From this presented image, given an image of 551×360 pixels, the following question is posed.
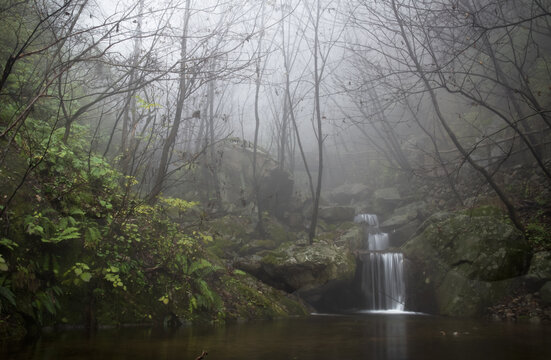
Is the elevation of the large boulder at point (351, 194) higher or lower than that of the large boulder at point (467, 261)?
higher

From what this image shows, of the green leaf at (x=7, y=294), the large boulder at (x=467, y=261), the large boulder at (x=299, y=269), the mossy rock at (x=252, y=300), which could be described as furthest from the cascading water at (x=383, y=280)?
the green leaf at (x=7, y=294)

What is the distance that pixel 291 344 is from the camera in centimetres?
436

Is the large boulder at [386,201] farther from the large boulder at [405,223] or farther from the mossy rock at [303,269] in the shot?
the mossy rock at [303,269]

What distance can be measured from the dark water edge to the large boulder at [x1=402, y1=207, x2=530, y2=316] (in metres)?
2.40

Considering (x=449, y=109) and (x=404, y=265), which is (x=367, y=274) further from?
(x=449, y=109)

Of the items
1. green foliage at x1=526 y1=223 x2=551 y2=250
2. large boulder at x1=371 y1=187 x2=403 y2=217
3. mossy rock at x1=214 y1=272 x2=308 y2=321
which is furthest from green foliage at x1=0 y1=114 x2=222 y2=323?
large boulder at x1=371 y1=187 x2=403 y2=217

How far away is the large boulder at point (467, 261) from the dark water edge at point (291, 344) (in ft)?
7.87

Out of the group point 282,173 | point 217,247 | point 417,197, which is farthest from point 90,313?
point 417,197

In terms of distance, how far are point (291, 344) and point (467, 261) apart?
6576 millimetres

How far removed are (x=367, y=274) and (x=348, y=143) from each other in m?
19.9

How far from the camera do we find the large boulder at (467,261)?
26.8 feet

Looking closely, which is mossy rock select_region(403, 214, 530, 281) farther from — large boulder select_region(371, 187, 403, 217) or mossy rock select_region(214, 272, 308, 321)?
large boulder select_region(371, 187, 403, 217)

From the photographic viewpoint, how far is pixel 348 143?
→ 29828mm

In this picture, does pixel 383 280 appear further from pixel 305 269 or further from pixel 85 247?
pixel 85 247
